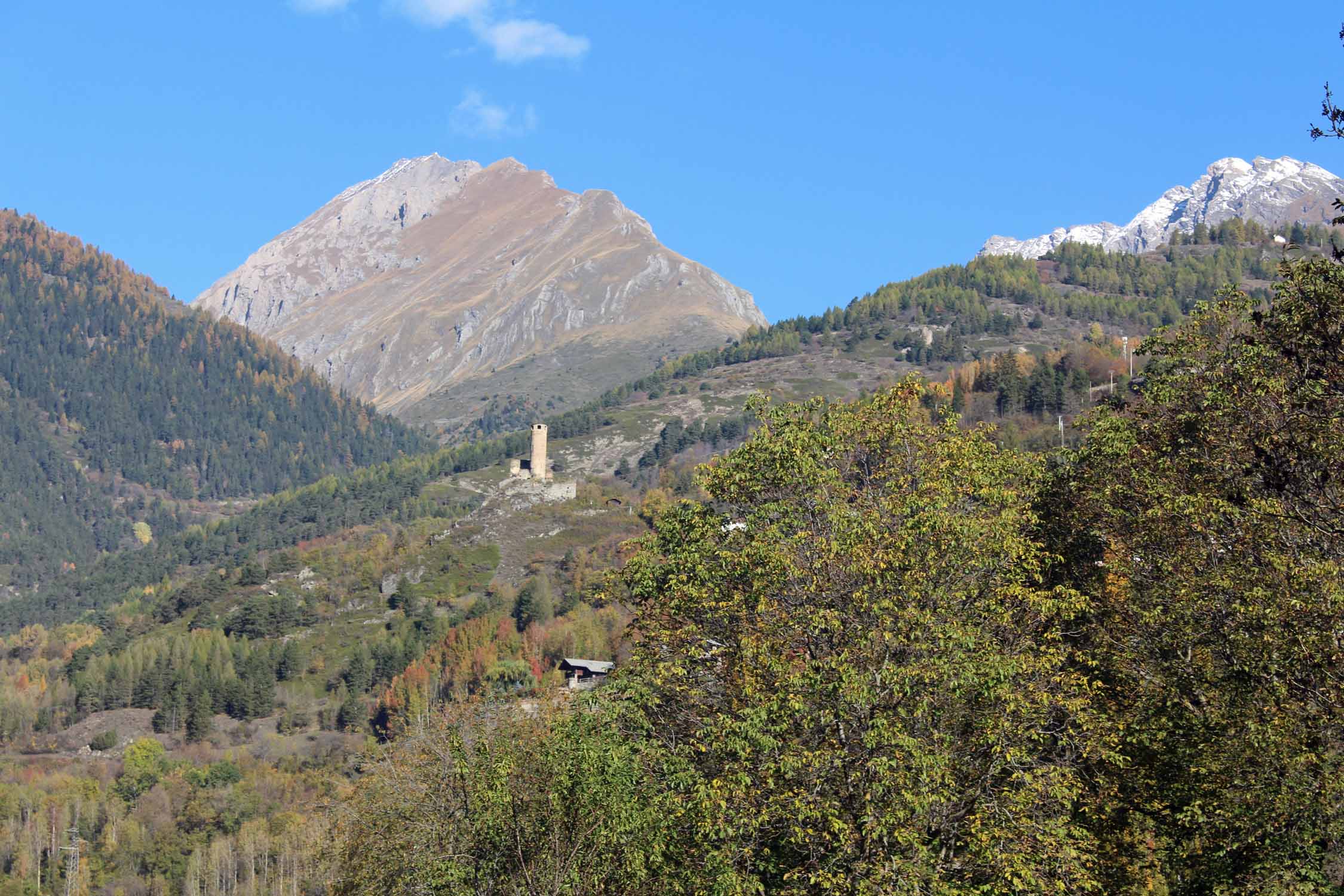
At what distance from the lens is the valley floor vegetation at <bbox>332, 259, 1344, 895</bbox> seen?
27.6 m

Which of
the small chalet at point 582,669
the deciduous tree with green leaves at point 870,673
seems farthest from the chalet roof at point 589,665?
the deciduous tree with green leaves at point 870,673

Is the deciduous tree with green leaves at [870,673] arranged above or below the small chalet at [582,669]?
above

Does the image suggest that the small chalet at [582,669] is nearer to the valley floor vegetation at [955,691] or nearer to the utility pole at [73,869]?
the utility pole at [73,869]

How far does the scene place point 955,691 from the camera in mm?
29938

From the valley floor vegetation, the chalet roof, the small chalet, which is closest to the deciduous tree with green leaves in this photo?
the valley floor vegetation

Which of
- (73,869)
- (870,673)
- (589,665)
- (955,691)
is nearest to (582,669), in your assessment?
(589,665)

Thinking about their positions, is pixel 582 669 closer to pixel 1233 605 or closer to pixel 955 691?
pixel 955 691

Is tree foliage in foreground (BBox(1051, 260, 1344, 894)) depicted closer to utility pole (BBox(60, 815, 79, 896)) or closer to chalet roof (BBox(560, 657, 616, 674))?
chalet roof (BBox(560, 657, 616, 674))

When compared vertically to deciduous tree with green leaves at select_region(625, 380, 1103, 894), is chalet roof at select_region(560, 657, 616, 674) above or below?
below

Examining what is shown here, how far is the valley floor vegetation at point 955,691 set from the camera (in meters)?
27.6

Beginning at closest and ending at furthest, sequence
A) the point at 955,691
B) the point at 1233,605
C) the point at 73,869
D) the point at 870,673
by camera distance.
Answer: the point at 1233,605 < the point at 955,691 < the point at 870,673 < the point at 73,869

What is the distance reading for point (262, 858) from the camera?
4857 inches

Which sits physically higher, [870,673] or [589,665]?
[870,673]

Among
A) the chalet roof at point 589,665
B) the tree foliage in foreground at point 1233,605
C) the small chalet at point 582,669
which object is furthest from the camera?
the chalet roof at point 589,665
